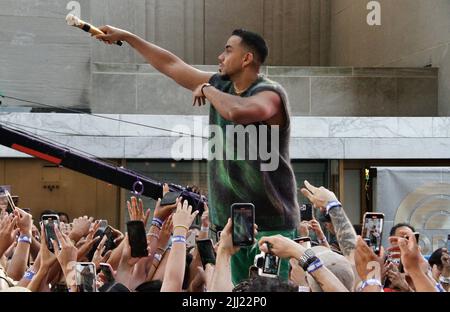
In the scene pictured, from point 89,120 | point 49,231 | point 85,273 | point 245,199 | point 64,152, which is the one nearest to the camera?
point 85,273

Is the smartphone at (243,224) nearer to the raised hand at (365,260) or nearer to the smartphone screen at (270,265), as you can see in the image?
the smartphone screen at (270,265)

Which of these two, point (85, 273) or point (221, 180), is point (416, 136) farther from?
point (85, 273)

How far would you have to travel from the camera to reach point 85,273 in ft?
12.5

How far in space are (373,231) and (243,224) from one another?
56 centimetres

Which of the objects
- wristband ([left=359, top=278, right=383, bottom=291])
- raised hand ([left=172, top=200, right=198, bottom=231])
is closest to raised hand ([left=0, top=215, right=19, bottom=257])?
raised hand ([left=172, top=200, right=198, bottom=231])

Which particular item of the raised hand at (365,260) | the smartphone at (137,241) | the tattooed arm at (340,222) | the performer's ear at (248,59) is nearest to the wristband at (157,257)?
the smartphone at (137,241)

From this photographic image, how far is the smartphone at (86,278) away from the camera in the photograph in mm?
3748

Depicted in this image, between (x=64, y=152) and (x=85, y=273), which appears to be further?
(x=64, y=152)

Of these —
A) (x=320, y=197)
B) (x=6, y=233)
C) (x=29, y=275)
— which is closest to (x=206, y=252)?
(x=320, y=197)

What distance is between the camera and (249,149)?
553 centimetres

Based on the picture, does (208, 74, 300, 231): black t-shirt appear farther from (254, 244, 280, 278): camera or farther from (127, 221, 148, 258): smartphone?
(254, 244, 280, 278): camera

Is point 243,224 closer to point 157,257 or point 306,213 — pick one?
point 157,257

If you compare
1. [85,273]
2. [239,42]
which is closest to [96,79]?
[239,42]
